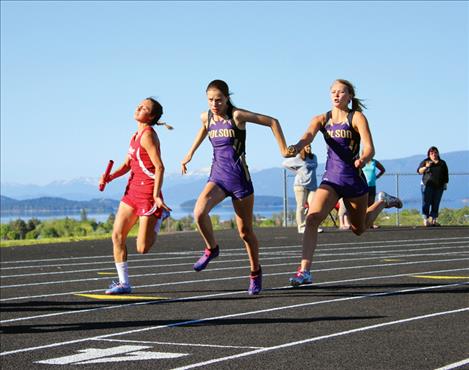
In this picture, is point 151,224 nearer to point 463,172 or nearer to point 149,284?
point 149,284

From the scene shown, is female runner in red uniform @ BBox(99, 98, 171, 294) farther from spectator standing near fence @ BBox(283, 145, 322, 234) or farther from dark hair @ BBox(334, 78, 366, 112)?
spectator standing near fence @ BBox(283, 145, 322, 234)

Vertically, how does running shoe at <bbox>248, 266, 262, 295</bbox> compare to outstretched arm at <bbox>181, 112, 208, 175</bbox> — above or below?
below

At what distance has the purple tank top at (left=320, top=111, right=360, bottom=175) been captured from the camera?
484 inches

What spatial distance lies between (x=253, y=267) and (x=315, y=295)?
101 centimetres

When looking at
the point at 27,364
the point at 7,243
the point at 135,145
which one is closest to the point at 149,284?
the point at 135,145

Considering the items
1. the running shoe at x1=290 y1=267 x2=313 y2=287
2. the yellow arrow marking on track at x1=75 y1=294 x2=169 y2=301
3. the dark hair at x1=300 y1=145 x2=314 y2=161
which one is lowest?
the yellow arrow marking on track at x1=75 y1=294 x2=169 y2=301

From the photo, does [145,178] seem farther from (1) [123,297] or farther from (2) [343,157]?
(1) [123,297]

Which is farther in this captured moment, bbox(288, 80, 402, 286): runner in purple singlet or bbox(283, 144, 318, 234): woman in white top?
bbox(283, 144, 318, 234): woman in white top

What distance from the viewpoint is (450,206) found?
36.1 m

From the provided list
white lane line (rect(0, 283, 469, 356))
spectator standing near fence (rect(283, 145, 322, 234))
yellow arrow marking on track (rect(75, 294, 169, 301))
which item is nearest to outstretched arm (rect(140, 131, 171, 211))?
white lane line (rect(0, 283, 469, 356))

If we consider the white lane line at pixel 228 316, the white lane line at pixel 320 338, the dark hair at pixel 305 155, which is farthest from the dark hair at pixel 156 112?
the dark hair at pixel 305 155

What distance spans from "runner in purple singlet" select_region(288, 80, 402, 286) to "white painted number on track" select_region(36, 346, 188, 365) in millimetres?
2767

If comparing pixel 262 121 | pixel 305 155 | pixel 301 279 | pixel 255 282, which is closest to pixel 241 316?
pixel 301 279

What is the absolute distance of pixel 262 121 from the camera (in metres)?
11.7
